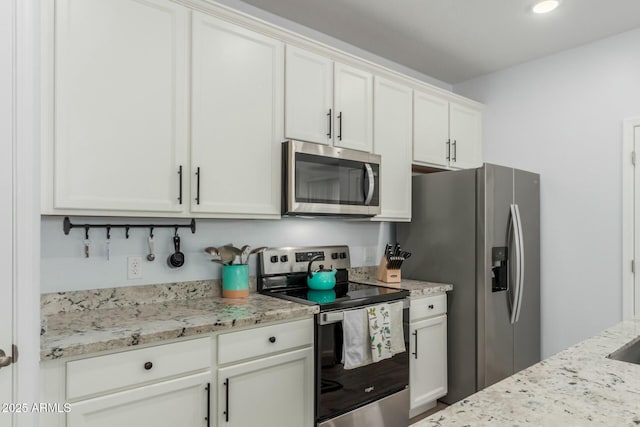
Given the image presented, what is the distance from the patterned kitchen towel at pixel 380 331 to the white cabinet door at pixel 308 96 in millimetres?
1053

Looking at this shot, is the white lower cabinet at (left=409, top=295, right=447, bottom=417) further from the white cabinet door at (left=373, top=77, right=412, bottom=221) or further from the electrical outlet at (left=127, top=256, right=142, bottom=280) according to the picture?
the electrical outlet at (left=127, top=256, right=142, bottom=280)

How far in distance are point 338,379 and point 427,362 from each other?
0.90m

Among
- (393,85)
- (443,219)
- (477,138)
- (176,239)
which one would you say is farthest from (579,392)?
(477,138)

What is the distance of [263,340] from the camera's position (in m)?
1.87

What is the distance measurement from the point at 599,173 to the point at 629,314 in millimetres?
1026

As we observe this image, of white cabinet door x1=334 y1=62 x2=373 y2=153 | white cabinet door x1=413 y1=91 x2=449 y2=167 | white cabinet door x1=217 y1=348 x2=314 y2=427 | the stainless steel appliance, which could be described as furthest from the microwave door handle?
white cabinet door x1=217 y1=348 x2=314 y2=427

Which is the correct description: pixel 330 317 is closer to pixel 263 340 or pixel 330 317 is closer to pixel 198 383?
pixel 263 340

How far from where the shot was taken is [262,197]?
223 cm

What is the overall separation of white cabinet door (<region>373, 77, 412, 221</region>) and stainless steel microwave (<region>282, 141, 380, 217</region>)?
0.15 m

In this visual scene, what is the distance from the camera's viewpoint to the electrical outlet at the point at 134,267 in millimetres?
2041

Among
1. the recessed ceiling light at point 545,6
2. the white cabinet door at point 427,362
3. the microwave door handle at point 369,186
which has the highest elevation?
the recessed ceiling light at point 545,6

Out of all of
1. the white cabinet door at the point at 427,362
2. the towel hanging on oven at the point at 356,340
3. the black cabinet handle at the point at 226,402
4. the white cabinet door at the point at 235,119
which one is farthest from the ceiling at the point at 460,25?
the black cabinet handle at the point at 226,402

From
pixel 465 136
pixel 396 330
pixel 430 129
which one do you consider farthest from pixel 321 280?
pixel 465 136

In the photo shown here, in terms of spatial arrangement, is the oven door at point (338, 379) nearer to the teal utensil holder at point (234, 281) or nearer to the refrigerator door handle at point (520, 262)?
the teal utensil holder at point (234, 281)
